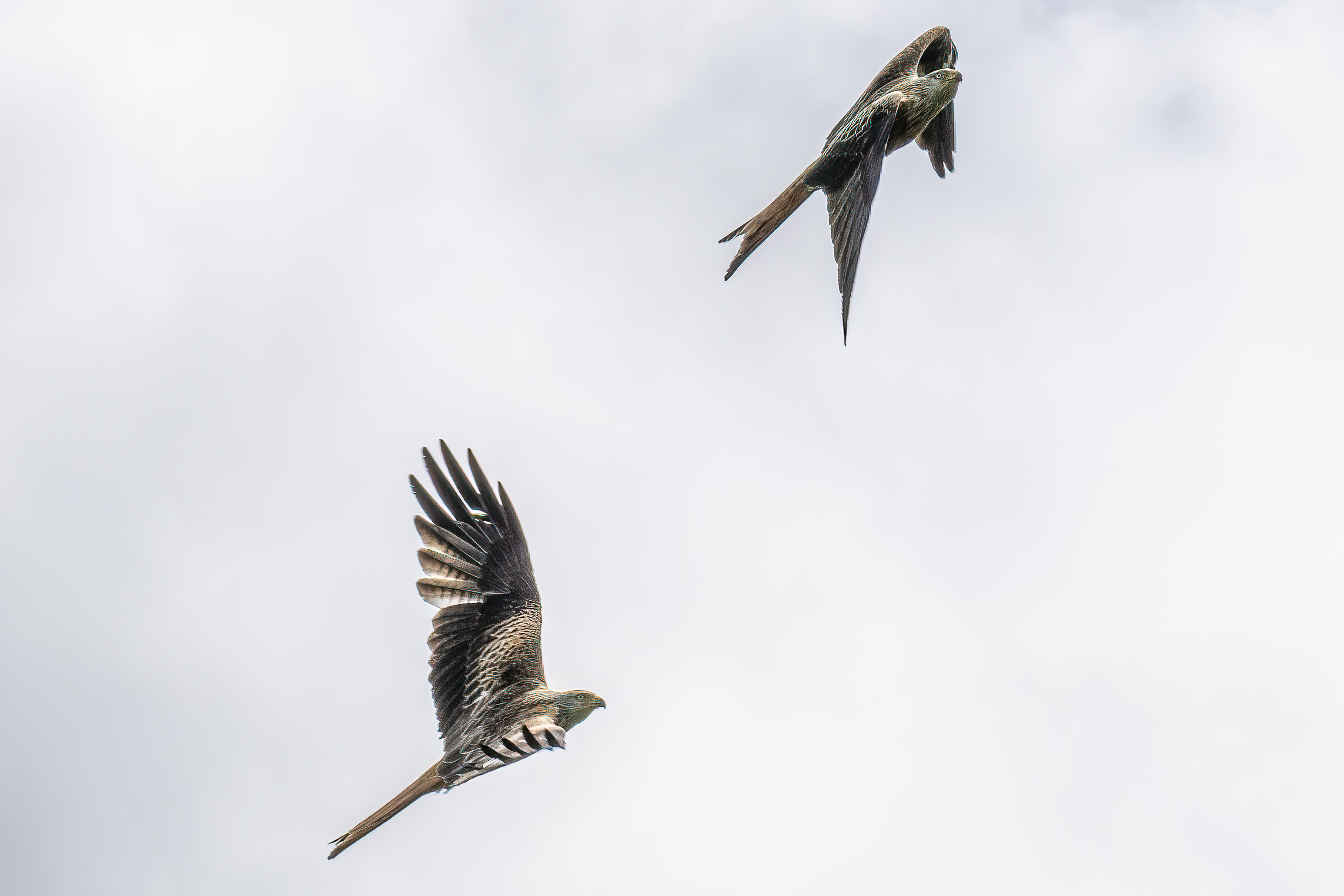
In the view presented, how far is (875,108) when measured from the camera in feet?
44.8

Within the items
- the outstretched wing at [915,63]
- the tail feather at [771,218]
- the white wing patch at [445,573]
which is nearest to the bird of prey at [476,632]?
the white wing patch at [445,573]

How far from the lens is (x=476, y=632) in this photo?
1428 centimetres

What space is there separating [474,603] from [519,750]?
4055 mm

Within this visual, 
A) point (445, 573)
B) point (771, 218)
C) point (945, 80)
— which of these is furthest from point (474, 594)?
point (945, 80)

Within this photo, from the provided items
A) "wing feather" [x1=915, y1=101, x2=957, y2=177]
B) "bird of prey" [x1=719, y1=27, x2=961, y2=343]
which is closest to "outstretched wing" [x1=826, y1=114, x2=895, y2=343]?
"bird of prey" [x1=719, y1=27, x2=961, y2=343]

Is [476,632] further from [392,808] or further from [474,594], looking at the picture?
[392,808]

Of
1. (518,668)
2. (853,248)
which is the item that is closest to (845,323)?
(853,248)

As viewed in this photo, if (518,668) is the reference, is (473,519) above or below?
above

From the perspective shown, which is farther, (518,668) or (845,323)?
(518,668)

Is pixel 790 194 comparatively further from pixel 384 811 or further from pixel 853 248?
pixel 384 811

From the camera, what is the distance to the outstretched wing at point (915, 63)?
1420 centimetres

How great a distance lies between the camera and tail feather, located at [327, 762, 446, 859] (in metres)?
12.5

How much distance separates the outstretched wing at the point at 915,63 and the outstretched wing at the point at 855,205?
542 millimetres

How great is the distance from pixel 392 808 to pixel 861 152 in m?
6.69
